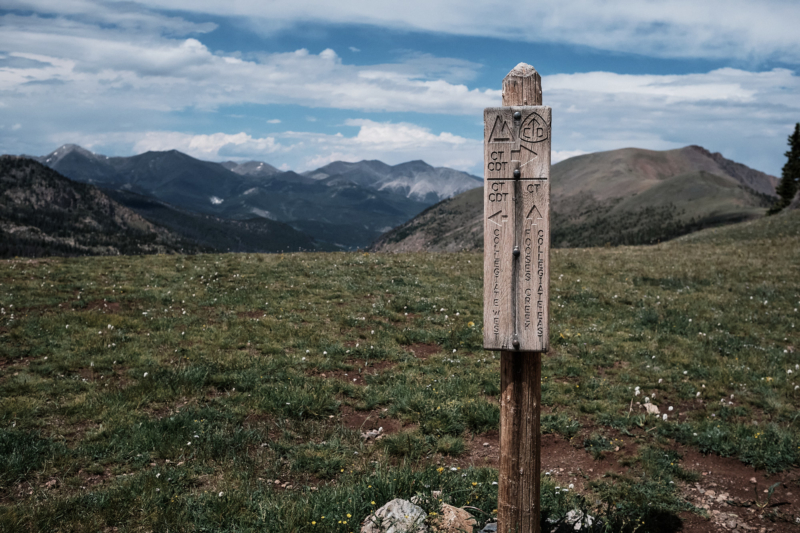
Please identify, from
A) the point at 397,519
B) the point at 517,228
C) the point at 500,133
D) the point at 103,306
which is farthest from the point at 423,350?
the point at 103,306

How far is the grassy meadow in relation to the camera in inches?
262

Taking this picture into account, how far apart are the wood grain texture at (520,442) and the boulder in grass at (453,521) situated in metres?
0.49

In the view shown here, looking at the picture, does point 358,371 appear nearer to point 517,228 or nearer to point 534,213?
point 517,228

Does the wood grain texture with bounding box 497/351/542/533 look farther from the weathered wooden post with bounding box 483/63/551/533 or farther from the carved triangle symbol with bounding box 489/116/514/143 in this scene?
the carved triangle symbol with bounding box 489/116/514/143

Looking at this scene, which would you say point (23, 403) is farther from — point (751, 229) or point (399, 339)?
point (751, 229)

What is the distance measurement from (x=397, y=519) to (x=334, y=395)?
4.85 meters

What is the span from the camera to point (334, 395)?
1031 centimetres

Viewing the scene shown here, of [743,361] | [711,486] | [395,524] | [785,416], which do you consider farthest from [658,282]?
[395,524]

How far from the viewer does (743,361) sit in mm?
12383

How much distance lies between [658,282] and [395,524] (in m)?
18.6

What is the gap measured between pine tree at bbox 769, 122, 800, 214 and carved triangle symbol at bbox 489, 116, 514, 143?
10383cm

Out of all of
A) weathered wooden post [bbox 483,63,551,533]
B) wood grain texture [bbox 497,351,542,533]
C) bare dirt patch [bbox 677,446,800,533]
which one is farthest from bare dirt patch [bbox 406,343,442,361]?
weathered wooden post [bbox 483,63,551,533]

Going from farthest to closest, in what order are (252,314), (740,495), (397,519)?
(252,314), (740,495), (397,519)

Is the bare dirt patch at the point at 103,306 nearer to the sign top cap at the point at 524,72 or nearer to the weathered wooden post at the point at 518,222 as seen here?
the weathered wooden post at the point at 518,222
